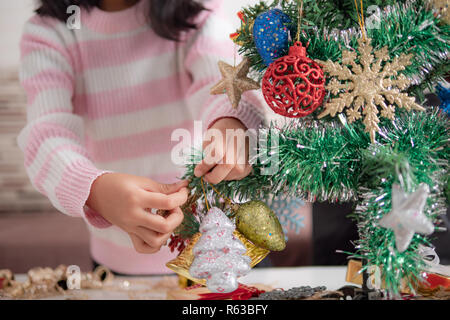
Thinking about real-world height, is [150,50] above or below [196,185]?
above

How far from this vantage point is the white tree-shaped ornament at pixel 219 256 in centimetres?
37

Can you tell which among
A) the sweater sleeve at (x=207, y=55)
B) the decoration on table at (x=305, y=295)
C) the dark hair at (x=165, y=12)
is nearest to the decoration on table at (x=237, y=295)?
the decoration on table at (x=305, y=295)

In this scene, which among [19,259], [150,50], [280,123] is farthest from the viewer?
[19,259]

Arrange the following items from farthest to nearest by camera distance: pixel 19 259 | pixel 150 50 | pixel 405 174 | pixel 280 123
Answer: pixel 19 259
pixel 150 50
pixel 280 123
pixel 405 174

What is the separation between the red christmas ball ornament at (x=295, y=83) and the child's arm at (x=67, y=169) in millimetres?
155

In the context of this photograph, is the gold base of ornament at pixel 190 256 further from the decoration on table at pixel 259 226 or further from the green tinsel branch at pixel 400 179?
the green tinsel branch at pixel 400 179

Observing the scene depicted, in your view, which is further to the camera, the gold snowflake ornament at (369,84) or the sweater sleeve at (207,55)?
the sweater sleeve at (207,55)

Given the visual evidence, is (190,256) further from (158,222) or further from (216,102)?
(216,102)

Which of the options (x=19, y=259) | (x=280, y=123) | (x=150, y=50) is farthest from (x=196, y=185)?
(x=19, y=259)
